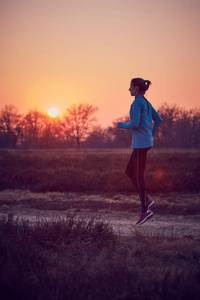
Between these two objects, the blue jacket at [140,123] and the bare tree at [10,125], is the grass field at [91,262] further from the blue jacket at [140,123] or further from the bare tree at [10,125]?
the bare tree at [10,125]

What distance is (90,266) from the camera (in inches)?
108

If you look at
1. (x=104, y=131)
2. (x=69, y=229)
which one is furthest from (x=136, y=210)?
(x=104, y=131)

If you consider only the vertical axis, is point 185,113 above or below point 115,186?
above

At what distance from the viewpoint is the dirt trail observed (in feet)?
15.6

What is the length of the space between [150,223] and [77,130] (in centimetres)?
4397

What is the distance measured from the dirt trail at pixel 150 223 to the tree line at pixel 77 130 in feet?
137

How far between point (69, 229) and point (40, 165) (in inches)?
448

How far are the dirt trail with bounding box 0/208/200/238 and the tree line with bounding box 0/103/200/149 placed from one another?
41694 mm

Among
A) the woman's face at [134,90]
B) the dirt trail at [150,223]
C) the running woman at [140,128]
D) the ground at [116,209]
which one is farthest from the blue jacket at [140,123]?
the ground at [116,209]

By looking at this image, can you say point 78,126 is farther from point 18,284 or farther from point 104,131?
point 18,284

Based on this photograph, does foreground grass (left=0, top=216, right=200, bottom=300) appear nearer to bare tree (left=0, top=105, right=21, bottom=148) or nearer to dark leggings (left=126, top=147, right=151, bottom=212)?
dark leggings (left=126, top=147, right=151, bottom=212)

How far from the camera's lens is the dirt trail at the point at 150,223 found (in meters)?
4.75

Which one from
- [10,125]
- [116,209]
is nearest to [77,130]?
[10,125]

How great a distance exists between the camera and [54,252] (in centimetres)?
311
